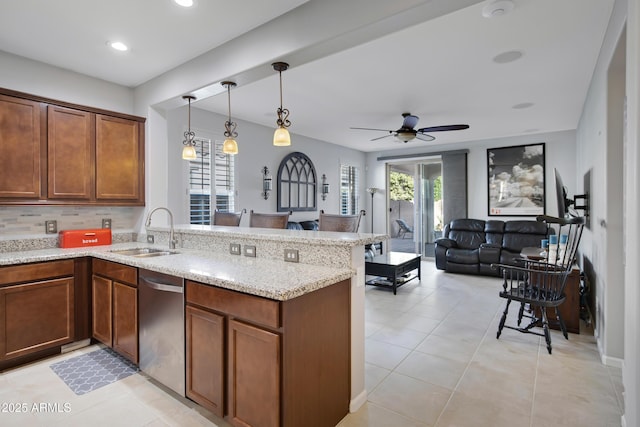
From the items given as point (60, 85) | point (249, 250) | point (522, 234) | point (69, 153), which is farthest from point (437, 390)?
point (522, 234)

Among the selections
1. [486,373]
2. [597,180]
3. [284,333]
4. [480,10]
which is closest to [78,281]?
[284,333]

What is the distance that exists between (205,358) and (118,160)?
2606mm

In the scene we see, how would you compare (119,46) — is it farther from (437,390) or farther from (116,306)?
(437,390)

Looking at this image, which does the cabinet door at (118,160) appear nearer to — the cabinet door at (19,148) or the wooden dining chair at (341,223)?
the cabinet door at (19,148)

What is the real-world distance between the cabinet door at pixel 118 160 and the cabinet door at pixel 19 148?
49 centimetres

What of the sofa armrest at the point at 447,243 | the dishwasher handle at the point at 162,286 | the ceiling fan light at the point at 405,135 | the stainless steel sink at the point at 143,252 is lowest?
the sofa armrest at the point at 447,243

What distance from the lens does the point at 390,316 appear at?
385 centimetres

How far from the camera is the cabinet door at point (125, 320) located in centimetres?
252

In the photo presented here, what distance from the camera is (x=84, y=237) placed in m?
3.39

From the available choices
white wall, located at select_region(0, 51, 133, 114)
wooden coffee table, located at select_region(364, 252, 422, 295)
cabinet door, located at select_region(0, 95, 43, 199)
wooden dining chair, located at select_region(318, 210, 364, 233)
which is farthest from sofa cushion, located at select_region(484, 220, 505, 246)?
cabinet door, located at select_region(0, 95, 43, 199)

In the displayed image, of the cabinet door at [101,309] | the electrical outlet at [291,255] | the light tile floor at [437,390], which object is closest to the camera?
the light tile floor at [437,390]

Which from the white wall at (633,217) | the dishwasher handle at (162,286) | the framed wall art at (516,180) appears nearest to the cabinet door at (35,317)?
the dishwasher handle at (162,286)

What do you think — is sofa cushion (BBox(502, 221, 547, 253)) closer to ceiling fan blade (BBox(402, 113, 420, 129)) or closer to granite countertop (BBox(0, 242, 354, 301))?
ceiling fan blade (BBox(402, 113, 420, 129))

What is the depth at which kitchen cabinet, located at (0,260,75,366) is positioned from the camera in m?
2.58
